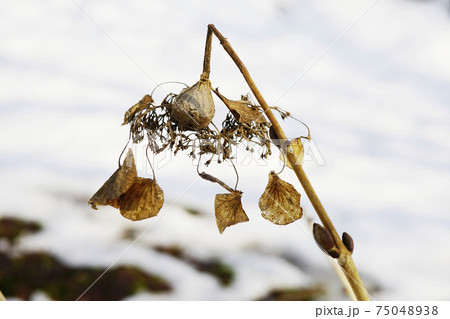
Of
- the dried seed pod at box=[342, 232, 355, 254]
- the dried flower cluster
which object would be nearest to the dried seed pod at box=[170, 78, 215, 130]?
the dried flower cluster

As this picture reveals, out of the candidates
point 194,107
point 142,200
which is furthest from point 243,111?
point 142,200

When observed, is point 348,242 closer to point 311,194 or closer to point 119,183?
point 311,194

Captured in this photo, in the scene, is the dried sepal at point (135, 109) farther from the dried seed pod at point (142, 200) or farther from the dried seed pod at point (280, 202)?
the dried seed pod at point (280, 202)

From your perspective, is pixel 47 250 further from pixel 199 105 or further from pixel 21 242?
pixel 199 105

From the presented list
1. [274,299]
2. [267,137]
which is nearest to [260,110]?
[267,137]

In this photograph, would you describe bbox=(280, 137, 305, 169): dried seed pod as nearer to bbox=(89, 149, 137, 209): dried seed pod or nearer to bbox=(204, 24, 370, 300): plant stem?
bbox=(204, 24, 370, 300): plant stem

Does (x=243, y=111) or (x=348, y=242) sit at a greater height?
(x=243, y=111)
